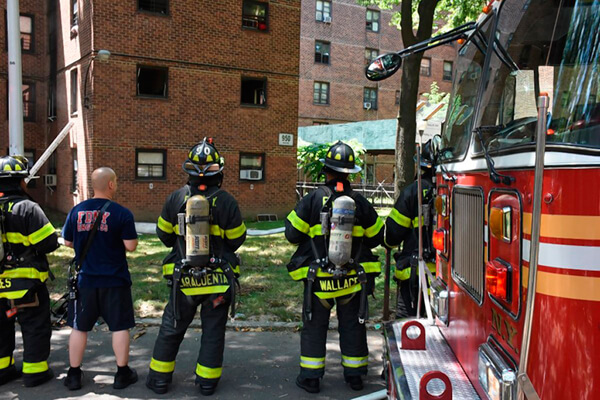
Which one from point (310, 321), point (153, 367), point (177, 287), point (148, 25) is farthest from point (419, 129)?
point (148, 25)

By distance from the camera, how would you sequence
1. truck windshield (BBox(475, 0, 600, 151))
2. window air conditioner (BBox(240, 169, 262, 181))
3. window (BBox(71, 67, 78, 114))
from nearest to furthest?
truck windshield (BBox(475, 0, 600, 151)) → window (BBox(71, 67, 78, 114)) → window air conditioner (BBox(240, 169, 262, 181))

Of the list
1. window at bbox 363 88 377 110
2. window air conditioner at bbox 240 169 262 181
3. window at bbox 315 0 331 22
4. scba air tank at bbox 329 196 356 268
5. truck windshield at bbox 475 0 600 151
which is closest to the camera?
truck windshield at bbox 475 0 600 151

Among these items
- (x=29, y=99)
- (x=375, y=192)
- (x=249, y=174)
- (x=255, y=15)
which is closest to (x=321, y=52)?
(x=375, y=192)

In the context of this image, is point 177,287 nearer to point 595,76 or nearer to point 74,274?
point 74,274

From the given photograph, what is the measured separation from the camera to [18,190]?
453 centimetres

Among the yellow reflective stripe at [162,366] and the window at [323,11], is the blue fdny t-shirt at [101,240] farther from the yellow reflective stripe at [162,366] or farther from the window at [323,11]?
the window at [323,11]

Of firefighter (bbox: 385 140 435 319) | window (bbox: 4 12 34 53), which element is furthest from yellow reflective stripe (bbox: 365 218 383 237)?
window (bbox: 4 12 34 53)

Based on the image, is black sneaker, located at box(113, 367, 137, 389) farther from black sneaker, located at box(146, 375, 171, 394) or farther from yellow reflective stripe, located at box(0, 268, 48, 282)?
yellow reflective stripe, located at box(0, 268, 48, 282)

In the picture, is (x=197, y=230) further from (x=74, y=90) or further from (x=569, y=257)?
(x=74, y=90)

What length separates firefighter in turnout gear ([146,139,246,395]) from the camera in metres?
4.30

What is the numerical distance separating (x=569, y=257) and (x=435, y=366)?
1.48 m

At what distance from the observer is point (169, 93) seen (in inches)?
672

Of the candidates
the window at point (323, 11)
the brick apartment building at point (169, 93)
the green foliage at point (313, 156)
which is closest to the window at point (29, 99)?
the brick apartment building at point (169, 93)

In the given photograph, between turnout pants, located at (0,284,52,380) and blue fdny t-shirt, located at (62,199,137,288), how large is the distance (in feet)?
1.56
